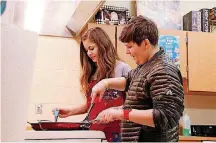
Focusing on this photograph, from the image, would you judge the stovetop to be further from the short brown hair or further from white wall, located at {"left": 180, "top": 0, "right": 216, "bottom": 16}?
white wall, located at {"left": 180, "top": 0, "right": 216, "bottom": 16}

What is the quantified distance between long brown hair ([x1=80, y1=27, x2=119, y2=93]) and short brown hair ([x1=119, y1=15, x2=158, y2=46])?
61cm

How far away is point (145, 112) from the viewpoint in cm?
116

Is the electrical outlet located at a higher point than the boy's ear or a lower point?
lower

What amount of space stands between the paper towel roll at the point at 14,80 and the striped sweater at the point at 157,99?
0.59m

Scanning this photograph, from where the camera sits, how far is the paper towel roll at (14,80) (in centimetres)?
63

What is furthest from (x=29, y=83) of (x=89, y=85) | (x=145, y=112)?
(x=89, y=85)

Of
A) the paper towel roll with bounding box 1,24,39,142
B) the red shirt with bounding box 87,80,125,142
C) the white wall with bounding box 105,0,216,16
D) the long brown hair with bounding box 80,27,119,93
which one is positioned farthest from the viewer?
the white wall with bounding box 105,0,216,16

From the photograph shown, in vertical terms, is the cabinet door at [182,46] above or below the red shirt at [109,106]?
above

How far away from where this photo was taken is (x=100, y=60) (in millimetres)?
2006

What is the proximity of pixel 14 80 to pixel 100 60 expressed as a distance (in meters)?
1.37

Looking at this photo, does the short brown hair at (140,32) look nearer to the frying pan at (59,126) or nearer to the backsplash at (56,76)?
the frying pan at (59,126)

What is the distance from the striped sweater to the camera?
1154 mm

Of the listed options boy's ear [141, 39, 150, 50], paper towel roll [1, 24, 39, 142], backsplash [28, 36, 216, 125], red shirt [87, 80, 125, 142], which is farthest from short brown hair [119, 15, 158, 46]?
backsplash [28, 36, 216, 125]

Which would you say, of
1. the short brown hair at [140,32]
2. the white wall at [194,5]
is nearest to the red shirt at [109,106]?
the short brown hair at [140,32]
